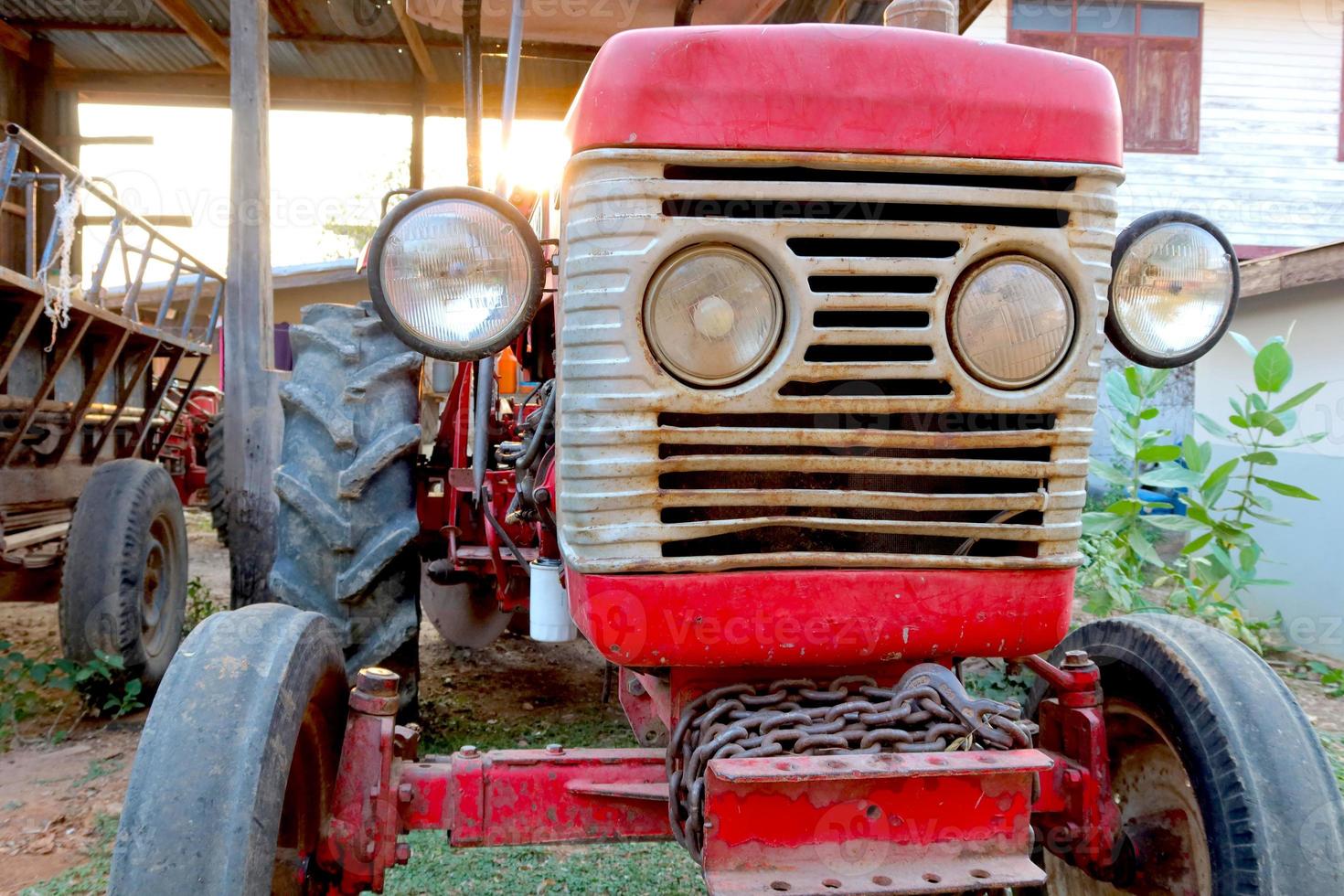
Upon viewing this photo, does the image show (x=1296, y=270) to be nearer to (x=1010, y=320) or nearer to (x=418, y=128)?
(x=1010, y=320)

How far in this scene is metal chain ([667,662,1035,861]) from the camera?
1659 mm

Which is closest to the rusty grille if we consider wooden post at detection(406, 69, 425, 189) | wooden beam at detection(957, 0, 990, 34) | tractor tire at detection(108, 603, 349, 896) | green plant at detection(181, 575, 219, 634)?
tractor tire at detection(108, 603, 349, 896)

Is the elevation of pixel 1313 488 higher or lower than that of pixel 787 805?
higher

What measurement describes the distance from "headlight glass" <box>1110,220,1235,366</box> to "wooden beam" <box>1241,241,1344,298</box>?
13.4 ft

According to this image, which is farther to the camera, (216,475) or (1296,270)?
(216,475)

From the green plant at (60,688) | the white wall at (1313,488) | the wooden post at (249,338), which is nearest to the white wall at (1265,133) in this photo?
the white wall at (1313,488)

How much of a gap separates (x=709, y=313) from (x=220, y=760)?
42.7 inches

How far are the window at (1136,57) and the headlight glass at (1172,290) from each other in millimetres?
9521

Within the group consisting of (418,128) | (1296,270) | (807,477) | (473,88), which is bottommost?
(807,477)

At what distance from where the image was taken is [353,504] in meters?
3.18

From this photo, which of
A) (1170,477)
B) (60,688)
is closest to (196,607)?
(60,688)

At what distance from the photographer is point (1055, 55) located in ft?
5.82

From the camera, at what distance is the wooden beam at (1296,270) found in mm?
5293

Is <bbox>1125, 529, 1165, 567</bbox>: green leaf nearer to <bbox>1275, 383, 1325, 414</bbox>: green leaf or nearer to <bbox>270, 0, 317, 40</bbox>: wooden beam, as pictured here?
<bbox>1275, 383, 1325, 414</bbox>: green leaf
